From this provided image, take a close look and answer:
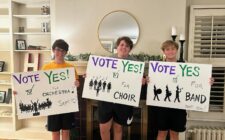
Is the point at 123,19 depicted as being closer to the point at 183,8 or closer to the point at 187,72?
the point at 183,8

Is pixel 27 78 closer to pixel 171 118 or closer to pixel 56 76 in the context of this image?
pixel 56 76

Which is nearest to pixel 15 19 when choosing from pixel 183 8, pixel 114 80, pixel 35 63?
pixel 35 63

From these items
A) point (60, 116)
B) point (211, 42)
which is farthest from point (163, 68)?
point (211, 42)

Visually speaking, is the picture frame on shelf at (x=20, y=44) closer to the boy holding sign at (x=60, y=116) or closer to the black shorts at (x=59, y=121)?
the boy holding sign at (x=60, y=116)

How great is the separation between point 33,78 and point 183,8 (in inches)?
88.3

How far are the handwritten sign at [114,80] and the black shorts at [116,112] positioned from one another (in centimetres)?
7

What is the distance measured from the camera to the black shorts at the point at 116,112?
2.41 meters

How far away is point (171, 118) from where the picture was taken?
2375 mm

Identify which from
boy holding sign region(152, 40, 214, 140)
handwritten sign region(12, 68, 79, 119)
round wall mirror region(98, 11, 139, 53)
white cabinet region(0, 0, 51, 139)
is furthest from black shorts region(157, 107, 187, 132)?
white cabinet region(0, 0, 51, 139)

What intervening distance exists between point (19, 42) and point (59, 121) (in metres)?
1.95

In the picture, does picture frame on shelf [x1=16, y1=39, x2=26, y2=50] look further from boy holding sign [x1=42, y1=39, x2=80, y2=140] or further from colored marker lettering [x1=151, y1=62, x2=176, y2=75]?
colored marker lettering [x1=151, y1=62, x2=176, y2=75]

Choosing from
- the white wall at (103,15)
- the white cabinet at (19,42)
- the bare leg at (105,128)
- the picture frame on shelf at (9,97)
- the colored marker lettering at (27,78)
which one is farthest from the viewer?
the picture frame on shelf at (9,97)

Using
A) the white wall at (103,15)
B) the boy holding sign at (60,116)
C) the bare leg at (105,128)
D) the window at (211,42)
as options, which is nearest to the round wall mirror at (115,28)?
the white wall at (103,15)

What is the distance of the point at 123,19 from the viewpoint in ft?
11.0
